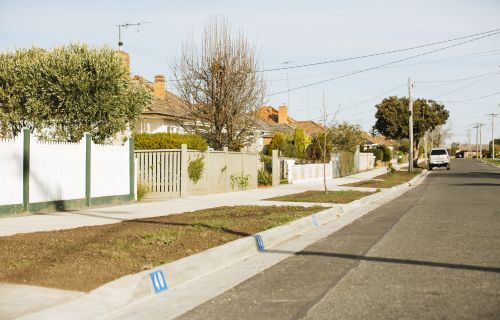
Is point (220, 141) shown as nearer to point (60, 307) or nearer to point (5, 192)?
point (5, 192)

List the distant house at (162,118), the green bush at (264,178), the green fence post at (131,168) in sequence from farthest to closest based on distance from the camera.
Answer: the distant house at (162,118), the green bush at (264,178), the green fence post at (131,168)

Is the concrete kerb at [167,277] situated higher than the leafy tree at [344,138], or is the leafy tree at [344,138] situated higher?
the leafy tree at [344,138]

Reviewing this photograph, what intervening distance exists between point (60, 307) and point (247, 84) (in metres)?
25.2

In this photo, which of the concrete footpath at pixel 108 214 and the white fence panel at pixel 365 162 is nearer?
the concrete footpath at pixel 108 214

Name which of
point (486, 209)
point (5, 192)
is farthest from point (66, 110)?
point (486, 209)

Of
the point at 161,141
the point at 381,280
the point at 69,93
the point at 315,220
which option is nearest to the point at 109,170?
the point at 161,141

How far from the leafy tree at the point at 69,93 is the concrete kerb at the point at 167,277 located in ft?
36.5

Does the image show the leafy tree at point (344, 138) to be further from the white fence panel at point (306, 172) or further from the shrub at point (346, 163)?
the white fence panel at point (306, 172)

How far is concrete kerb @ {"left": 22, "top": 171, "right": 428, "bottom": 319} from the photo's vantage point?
580 cm

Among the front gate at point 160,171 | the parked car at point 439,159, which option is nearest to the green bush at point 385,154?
the parked car at point 439,159

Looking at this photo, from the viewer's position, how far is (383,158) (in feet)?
228

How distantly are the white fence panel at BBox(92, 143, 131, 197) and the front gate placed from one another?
173 cm

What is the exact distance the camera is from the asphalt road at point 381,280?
5.84 meters

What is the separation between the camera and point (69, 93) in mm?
21000
